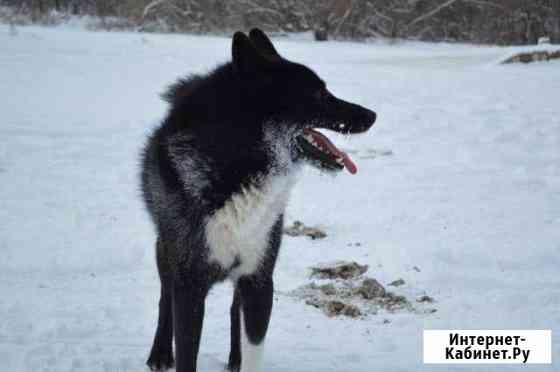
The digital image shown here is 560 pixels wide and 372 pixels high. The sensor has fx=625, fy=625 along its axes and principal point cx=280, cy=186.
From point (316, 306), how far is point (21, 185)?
4.03m

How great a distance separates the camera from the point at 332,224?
5.97 metres

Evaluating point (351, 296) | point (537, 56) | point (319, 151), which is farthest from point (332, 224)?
point (537, 56)

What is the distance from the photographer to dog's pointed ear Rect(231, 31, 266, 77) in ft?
8.76

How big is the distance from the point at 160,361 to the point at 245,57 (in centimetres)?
171

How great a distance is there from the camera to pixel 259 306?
2986 millimetres

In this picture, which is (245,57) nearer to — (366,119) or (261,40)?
(261,40)

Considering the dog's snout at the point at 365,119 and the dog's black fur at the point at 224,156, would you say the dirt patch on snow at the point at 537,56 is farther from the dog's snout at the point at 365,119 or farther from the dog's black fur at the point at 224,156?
the dog's black fur at the point at 224,156

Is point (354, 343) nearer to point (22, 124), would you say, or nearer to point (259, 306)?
point (259, 306)

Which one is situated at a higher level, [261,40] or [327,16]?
[327,16]

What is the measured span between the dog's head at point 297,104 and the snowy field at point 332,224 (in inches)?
50.0

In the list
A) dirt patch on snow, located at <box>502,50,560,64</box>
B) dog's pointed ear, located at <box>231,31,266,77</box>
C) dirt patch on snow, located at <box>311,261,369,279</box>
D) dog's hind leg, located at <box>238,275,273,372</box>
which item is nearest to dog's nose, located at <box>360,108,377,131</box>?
dog's pointed ear, located at <box>231,31,266,77</box>

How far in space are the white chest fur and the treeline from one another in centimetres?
2147

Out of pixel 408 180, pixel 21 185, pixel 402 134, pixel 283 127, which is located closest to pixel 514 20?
pixel 402 134

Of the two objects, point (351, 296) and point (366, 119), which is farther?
point (351, 296)
